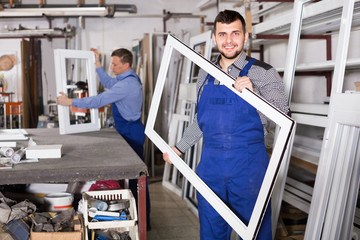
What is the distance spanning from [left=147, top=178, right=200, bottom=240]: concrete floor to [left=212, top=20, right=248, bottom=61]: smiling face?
2099mm

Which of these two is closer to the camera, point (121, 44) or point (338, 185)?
point (338, 185)

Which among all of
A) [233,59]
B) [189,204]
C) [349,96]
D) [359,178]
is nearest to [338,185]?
[359,178]

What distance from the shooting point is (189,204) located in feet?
14.6

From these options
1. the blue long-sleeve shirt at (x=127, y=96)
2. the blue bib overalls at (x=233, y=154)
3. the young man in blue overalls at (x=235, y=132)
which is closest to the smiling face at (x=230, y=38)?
the young man in blue overalls at (x=235, y=132)

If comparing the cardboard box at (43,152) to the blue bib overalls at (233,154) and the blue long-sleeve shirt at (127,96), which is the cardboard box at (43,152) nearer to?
the blue bib overalls at (233,154)

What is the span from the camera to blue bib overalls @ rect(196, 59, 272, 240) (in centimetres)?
200

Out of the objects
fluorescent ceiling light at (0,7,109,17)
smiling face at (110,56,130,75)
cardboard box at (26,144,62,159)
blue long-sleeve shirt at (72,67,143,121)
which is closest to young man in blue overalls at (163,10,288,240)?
cardboard box at (26,144,62,159)

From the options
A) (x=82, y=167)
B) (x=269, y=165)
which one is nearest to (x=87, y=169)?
(x=82, y=167)

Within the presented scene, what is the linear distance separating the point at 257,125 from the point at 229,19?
59cm

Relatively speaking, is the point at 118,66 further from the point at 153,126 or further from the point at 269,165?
the point at 269,165

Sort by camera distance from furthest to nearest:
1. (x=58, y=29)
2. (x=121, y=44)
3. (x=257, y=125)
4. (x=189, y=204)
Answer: (x=121, y=44) < (x=58, y=29) < (x=189, y=204) < (x=257, y=125)

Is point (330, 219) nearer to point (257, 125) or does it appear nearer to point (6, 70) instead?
point (257, 125)

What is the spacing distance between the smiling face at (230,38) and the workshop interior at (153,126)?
0.13 m

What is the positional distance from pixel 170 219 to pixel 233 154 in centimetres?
228
